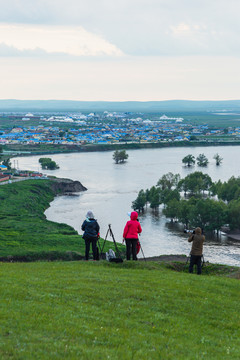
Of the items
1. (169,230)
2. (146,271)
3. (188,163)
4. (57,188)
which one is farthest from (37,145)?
(146,271)

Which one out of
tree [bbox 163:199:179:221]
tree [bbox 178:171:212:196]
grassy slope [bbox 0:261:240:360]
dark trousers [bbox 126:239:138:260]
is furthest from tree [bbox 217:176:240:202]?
grassy slope [bbox 0:261:240:360]

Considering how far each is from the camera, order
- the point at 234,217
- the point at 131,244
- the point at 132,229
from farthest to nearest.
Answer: the point at 234,217
the point at 131,244
the point at 132,229

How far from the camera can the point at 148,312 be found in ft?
26.4

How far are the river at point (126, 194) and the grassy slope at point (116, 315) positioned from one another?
2064 centimetres

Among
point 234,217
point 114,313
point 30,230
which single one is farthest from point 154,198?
point 114,313

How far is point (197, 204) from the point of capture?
41.2m

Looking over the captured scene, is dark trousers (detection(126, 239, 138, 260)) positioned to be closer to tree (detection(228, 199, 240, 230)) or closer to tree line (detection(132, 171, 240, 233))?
tree line (detection(132, 171, 240, 233))

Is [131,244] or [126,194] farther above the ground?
[131,244]

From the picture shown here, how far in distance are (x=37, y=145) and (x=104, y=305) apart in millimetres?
110861

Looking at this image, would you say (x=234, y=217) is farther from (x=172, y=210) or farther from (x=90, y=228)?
(x=90, y=228)

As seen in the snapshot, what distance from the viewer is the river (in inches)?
1366

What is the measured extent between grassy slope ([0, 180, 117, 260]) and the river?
85.4 inches

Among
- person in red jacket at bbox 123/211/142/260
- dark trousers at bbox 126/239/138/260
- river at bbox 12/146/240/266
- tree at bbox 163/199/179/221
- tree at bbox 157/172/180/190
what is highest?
person in red jacket at bbox 123/211/142/260

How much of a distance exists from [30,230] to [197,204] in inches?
601
